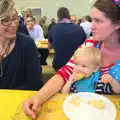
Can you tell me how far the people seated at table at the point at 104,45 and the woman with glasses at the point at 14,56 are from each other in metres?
0.36

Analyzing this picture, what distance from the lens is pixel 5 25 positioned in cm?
139

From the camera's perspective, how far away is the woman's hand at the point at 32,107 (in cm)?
87

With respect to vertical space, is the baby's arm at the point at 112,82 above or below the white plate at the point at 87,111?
above

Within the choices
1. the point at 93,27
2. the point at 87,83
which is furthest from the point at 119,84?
the point at 93,27

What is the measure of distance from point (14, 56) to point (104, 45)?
601mm

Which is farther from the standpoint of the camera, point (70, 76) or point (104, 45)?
point (104, 45)

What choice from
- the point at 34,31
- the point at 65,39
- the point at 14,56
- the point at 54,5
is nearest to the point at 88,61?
the point at 14,56

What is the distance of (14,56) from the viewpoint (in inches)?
56.4

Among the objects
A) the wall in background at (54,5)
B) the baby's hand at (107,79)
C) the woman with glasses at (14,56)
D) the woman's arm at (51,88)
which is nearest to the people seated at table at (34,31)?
the woman with glasses at (14,56)

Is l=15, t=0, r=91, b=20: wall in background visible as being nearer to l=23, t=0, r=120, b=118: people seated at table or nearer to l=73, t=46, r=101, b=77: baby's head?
l=23, t=0, r=120, b=118: people seated at table

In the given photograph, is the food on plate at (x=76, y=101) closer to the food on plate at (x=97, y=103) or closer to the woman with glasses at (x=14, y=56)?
the food on plate at (x=97, y=103)

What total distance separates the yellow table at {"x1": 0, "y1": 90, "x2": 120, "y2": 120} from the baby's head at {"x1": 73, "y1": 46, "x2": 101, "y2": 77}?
20 cm

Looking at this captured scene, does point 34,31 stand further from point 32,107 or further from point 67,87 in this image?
point 32,107

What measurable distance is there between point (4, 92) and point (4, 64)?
371 millimetres
